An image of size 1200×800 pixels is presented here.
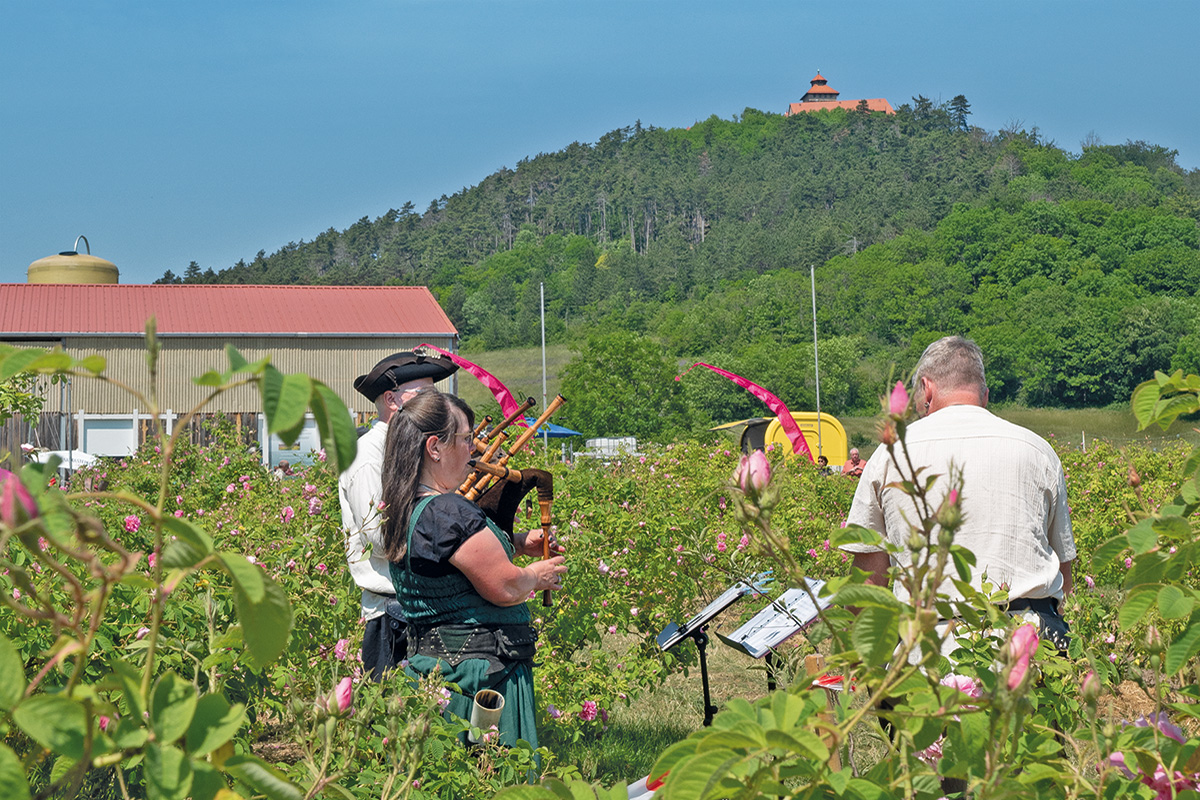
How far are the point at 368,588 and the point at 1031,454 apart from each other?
82.6 inches

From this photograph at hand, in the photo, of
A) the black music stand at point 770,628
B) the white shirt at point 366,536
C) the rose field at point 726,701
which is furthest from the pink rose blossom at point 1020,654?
the white shirt at point 366,536

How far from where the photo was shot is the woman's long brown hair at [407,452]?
2.95 metres

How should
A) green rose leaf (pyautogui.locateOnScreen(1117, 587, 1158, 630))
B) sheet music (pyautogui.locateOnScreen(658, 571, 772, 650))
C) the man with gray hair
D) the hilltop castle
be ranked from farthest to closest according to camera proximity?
the hilltop castle < sheet music (pyautogui.locateOnScreen(658, 571, 772, 650)) < the man with gray hair < green rose leaf (pyautogui.locateOnScreen(1117, 587, 1158, 630))

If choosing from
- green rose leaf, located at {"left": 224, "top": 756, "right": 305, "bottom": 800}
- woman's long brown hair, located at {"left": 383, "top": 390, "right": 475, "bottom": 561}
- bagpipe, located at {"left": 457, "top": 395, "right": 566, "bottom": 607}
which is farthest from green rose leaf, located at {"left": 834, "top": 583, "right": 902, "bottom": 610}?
bagpipe, located at {"left": 457, "top": 395, "right": 566, "bottom": 607}

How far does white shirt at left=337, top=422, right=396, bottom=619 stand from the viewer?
3473 millimetres

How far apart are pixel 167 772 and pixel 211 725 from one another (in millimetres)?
47

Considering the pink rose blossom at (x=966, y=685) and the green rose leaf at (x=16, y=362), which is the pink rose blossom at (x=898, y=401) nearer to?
the pink rose blossom at (x=966, y=685)

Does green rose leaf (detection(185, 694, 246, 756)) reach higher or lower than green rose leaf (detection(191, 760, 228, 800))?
higher

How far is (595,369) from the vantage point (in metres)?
50.4

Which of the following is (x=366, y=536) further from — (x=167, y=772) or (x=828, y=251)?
(x=828, y=251)

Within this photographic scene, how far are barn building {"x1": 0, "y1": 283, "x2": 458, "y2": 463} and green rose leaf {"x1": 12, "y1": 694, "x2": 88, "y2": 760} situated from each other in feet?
106

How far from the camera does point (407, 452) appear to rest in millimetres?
2977

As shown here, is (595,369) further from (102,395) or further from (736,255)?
(736,255)

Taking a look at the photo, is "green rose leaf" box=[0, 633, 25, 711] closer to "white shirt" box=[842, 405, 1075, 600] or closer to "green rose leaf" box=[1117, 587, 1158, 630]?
"green rose leaf" box=[1117, 587, 1158, 630]
